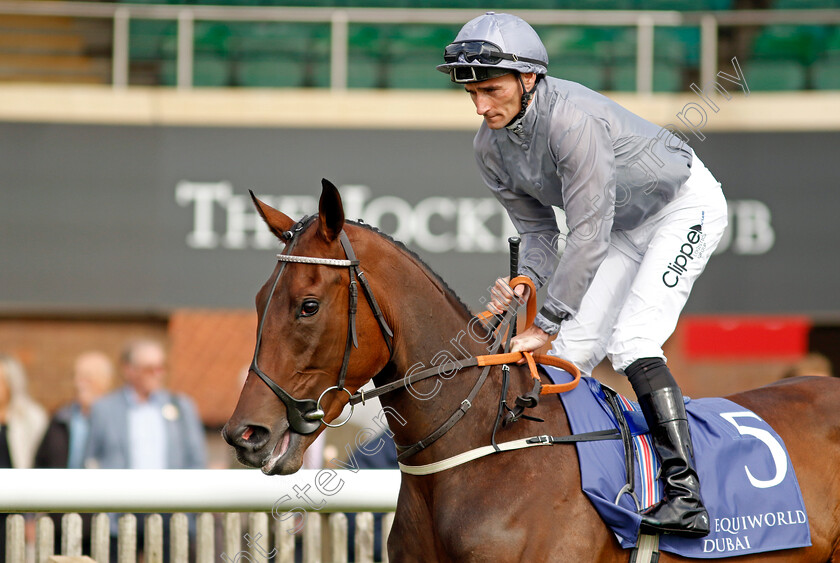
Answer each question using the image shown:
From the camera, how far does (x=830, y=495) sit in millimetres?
2846

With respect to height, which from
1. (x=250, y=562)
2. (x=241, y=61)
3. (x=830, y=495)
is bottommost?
(x=250, y=562)

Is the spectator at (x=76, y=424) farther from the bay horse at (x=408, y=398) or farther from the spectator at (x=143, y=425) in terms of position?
the bay horse at (x=408, y=398)

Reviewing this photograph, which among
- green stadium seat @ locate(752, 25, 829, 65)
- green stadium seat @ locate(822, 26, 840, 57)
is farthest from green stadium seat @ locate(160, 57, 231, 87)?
green stadium seat @ locate(822, 26, 840, 57)

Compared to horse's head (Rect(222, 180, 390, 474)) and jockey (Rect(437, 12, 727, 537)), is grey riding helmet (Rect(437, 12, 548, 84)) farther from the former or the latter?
horse's head (Rect(222, 180, 390, 474))

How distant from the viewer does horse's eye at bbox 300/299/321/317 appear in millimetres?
2420

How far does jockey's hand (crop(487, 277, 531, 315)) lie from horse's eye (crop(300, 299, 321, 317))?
647mm

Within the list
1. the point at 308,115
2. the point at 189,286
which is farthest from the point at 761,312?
the point at 189,286

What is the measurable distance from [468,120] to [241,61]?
101 inches

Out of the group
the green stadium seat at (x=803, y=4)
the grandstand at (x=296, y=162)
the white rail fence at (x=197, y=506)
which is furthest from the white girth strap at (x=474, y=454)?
the green stadium seat at (x=803, y=4)

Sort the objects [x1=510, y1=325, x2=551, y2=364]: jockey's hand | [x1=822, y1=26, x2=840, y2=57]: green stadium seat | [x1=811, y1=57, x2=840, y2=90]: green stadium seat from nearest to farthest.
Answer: [x1=510, y1=325, x2=551, y2=364]: jockey's hand
[x1=811, y1=57, x2=840, y2=90]: green stadium seat
[x1=822, y1=26, x2=840, y2=57]: green stadium seat

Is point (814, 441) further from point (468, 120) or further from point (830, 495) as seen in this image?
point (468, 120)

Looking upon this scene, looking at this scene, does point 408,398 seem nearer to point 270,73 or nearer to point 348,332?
point 348,332

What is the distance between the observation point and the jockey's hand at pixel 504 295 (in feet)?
9.33

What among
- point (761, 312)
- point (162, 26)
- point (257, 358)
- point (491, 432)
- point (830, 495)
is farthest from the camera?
point (162, 26)
